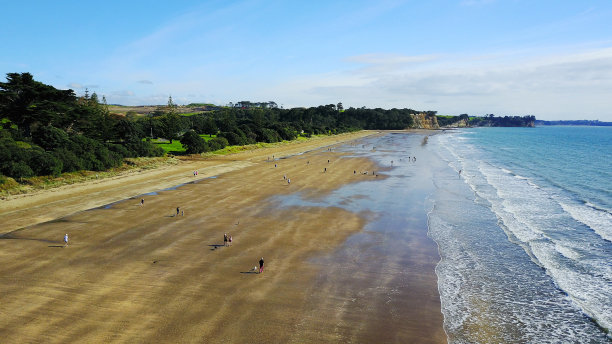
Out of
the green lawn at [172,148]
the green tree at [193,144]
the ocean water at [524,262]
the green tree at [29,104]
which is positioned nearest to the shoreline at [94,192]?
the green tree at [193,144]

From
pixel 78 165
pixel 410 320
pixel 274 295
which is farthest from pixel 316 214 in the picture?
pixel 78 165

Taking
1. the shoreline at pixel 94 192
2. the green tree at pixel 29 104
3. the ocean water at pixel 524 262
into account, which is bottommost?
the ocean water at pixel 524 262

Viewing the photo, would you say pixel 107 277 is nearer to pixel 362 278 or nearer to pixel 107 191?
pixel 362 278

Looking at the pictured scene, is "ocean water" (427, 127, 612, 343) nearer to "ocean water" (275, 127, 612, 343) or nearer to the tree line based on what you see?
"ocean water" (275, 127, 612, 343)

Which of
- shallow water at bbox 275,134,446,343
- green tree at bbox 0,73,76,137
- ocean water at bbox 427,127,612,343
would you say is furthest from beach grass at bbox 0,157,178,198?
ocean water at bbox 427,127,612,343

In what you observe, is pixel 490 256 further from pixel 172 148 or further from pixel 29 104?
pixel 172 148

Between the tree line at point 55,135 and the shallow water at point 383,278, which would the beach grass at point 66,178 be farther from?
the shallow water at point 383,278

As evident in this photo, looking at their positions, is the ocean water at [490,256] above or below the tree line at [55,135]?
below
